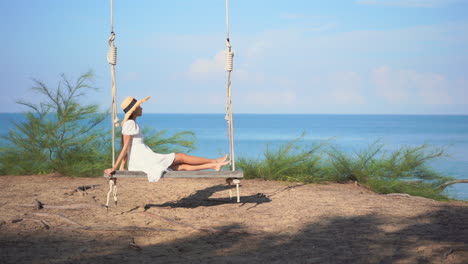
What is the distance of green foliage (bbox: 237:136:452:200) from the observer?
8164 mm

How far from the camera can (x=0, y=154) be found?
8.89 metres

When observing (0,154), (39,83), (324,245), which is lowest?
(324,245)

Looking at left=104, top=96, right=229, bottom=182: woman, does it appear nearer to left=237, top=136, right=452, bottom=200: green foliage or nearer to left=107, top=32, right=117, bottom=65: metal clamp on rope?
left=107, top=32, right=117, bottom=65: metal clamp on rope

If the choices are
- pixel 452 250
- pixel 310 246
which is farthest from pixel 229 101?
pixel 452 250

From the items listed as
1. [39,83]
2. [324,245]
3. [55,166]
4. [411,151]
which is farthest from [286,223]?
[39,83]

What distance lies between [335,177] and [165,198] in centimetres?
274

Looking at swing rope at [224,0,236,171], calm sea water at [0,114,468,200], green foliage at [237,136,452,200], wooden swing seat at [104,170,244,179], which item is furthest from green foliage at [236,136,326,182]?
wooden swing seat at [104,170,244,179]

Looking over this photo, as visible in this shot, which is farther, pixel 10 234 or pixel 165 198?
pixel 165 198

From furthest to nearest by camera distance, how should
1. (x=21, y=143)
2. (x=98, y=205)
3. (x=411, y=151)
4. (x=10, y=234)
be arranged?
(x=21, y=143), (x=411, y=151), (x=98, y=205), (x=10, y=234)

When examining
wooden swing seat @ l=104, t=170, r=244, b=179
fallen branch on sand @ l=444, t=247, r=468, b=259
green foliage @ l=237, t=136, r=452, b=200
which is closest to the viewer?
fallen branch on sand @ l=444, t=247, r=468, b=259

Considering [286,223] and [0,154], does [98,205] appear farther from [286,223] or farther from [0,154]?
[0,154]

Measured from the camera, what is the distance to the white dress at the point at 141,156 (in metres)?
5.52

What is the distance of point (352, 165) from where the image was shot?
8.28m

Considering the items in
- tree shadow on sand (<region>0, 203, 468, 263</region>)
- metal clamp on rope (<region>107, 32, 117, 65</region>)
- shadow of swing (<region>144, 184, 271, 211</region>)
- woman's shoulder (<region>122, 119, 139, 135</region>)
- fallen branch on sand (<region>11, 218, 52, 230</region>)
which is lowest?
tree shadow on sand (<region>0, 203, 468, 263</region>)
